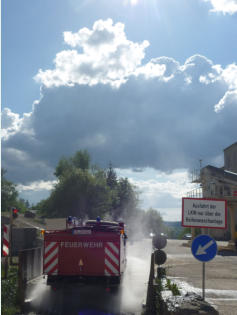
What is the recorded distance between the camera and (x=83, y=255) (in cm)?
1053

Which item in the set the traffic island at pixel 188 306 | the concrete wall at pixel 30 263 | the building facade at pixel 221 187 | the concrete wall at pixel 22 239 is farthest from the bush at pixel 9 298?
the building facade at pixel 221 187

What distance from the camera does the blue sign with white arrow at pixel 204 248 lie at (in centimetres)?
787

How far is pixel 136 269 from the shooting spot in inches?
651

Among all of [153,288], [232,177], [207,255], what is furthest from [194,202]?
[232,177]

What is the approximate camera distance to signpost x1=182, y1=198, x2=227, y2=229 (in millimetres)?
8586

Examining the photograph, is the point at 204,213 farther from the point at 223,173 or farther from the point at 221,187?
the point at 221,187

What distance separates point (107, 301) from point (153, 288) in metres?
1.48

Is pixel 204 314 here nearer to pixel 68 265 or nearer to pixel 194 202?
pixel 194 202

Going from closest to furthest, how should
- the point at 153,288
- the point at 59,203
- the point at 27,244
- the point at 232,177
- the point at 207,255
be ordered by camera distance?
the point at 207,255 → the point at 153,288 → the point at 27,244 → the point at 232,177 → the point at 59,203

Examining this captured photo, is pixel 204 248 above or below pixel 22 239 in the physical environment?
above

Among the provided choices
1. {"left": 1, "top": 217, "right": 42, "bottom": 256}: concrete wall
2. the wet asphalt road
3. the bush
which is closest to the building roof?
{"left": 1, "top": 217, "right": 42, "bottom": 256}: concrete wall

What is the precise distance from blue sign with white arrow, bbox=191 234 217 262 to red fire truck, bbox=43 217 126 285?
3042mm

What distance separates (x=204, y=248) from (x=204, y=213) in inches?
38.8

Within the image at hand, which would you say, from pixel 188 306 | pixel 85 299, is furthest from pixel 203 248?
pixel 85 299
